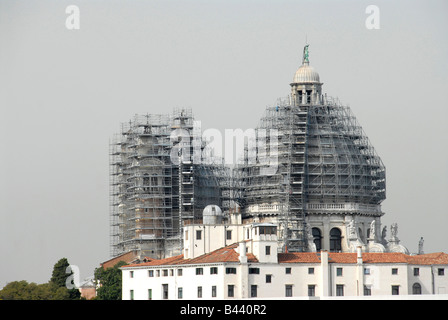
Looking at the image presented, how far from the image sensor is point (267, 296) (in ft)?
396

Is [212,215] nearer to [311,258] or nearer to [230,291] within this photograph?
[311,258]

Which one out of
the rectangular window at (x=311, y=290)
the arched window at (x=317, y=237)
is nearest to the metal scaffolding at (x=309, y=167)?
the arched window at (x=317, y=237)

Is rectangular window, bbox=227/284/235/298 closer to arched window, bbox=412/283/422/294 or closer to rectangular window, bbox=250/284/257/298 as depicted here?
rectangular window, bbox=250/284/257/298

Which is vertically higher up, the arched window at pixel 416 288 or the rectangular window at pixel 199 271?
the rectangular window at pixel 199 271

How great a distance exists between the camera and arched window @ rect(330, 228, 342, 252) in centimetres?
14638

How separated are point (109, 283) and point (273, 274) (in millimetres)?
18198

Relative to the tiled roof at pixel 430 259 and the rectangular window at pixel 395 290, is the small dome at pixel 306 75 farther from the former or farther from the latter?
the rectangular window at pixel 395 290

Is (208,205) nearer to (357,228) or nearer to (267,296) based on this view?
(357,228)

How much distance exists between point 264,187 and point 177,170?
24.8 ft

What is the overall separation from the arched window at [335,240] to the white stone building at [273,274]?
16.0 m

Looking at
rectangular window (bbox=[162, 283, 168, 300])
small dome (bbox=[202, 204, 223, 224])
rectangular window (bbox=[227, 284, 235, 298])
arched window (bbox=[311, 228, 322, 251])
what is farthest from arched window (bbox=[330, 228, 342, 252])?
rectangular window (bbox=[227, 284, 235, 298])

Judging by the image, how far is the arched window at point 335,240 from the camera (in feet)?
480

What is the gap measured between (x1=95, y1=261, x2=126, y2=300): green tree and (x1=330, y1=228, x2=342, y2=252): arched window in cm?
1894
